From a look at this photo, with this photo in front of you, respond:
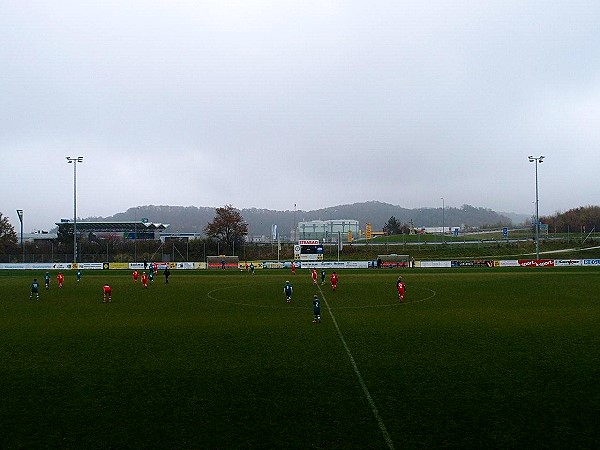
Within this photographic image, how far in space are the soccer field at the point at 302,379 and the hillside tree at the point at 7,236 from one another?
70200 mm

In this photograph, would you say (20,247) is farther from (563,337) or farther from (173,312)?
(563,337)

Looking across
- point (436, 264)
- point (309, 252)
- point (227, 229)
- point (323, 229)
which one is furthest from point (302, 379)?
point (323, 229)

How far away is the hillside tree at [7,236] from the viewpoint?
82.9 meters

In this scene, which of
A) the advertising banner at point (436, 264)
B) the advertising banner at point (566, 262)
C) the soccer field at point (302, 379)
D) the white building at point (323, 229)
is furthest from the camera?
the white building at point (323, 229)

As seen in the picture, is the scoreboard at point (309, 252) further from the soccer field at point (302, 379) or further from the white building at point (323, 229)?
the white building at point (323, 229)

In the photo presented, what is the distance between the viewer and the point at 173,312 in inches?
923

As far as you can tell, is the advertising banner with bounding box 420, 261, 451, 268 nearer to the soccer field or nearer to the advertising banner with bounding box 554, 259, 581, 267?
the advertising banner with bounding box 554, 259, 581, 267

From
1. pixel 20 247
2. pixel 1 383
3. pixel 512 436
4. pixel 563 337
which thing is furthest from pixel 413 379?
pixel 20 247

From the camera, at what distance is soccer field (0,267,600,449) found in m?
8.48

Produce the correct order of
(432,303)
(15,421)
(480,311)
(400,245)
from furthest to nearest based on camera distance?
(400,245)
(432,303)
(480,311)
(15,421)

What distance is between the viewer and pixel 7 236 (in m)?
84.4

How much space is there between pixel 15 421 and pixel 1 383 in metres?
3.01

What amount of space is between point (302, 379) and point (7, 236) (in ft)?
294

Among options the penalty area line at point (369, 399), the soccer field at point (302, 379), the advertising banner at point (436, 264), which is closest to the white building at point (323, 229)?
the advertising banner at point (436, 264)
